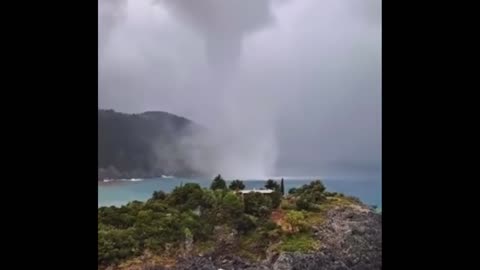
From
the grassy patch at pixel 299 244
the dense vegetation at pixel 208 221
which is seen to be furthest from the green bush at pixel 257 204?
the grassy patch at pixel 299 244

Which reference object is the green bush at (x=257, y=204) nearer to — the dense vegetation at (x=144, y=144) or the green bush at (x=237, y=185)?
the green bush at (x=237, y=185)

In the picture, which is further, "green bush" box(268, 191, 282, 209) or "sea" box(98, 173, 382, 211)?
"green bush" box(268, 191, 282, 209)

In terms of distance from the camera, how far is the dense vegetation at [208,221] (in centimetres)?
179

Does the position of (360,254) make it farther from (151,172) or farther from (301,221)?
(151,172)

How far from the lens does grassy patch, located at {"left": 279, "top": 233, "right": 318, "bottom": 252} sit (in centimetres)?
181

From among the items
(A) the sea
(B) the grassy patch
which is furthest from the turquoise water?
(B) the grassy patch

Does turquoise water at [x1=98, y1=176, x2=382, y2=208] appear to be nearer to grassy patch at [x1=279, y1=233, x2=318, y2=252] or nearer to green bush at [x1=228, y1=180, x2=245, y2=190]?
green bush at [x1=228, y1=180, x2=245, y2=190]

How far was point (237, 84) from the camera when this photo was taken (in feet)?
6.09

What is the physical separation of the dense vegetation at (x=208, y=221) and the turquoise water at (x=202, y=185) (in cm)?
2

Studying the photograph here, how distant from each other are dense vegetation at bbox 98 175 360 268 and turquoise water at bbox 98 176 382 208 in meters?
0.02
